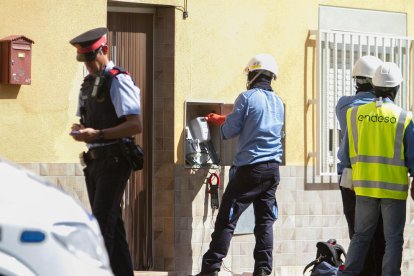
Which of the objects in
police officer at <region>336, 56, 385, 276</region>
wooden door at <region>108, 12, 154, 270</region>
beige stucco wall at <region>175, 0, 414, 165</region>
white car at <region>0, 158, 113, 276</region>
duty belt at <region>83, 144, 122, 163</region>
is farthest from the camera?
beige stucco wall at <region>175, 0, 414, 165</region>

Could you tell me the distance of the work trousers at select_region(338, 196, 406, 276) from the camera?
32.4 ft

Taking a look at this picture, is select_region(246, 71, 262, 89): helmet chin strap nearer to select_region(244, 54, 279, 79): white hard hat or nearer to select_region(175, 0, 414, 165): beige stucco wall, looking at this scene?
select_region(244, 54, 279, 79): white hard hat

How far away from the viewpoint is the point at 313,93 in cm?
1260

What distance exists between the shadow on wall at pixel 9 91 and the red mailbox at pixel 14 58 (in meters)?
0.08

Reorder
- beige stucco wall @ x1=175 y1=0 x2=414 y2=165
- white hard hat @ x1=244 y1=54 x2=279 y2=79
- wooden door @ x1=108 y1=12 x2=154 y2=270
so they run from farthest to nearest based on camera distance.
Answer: beige stucco wall @ x1=175 y1=0 x2=414 y2=165, wooden door @ x1=108 y1=12 x2=154 y2=270, white hard hat @ x1=244 y1=54 x2=279 y2=79

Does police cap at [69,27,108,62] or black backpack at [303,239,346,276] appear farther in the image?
black backpack at [303,239,346,276]

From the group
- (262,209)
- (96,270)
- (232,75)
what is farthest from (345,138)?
(96,270)

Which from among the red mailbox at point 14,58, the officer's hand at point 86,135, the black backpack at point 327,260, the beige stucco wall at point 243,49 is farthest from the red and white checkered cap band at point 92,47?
the black backpack at point 327,260

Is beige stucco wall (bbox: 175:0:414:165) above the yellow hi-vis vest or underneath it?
above

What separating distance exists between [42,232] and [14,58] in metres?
5.66

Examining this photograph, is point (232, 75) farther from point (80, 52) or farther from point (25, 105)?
point (80, 52)

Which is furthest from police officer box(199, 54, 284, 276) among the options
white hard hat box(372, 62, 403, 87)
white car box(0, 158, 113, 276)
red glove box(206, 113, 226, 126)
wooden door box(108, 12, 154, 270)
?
white car box(0, 158, 113, 276)

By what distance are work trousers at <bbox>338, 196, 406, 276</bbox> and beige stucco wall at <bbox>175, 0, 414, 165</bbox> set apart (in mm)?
2275

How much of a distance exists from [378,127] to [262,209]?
1.70m
